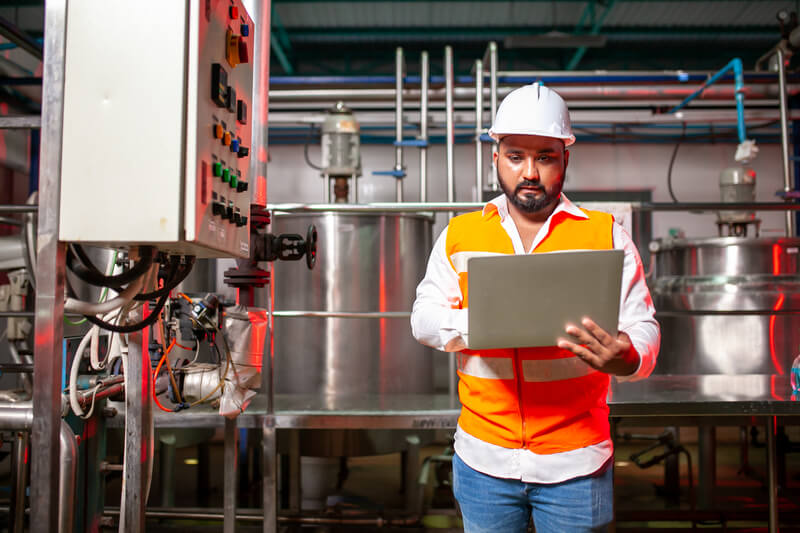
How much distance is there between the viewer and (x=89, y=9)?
1.07 meters

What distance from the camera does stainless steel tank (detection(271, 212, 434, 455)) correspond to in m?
2.91

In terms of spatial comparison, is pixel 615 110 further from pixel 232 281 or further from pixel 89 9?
pixel 89 9

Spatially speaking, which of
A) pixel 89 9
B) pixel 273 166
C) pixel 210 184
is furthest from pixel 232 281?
pixel 273 166

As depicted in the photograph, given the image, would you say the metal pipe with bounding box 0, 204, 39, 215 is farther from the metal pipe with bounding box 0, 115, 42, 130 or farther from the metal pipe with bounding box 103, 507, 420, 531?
the metal pipe with bounding box 103, 507, 420, 531

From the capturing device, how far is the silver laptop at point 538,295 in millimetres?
999

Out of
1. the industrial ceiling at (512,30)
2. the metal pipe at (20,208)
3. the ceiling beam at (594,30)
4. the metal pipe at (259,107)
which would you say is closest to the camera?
the metal pipe at (20,208)

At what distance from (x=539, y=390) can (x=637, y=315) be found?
239mm

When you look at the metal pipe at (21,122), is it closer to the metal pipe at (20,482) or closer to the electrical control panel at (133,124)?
the electrical control panel at (133,124)

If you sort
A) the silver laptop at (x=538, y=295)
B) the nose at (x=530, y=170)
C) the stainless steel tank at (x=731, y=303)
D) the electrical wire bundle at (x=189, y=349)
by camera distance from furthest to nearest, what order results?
the stainless steel tank at (x=731, y=303) < the electrical wire bundle at (x=189, y=349) < the nose at (x=530, y=170) < the silver laptop at (x=538, y=295)

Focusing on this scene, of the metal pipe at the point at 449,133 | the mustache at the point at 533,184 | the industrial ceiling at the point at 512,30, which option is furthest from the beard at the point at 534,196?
the industrial ceiling at the point at 512,30

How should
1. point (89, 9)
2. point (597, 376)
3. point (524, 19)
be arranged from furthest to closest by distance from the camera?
1. point (524, 19)
2. point (597, 376)
3. point (89, 9)

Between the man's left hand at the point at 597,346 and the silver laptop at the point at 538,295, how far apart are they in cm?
1

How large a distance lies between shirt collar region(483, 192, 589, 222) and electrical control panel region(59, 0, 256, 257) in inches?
23.7

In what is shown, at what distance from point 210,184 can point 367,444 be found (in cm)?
205
